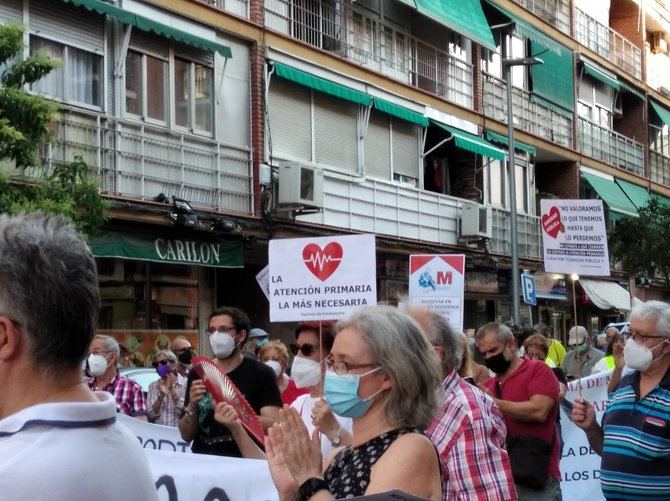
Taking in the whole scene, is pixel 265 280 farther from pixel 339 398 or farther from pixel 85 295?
pixel 85 295

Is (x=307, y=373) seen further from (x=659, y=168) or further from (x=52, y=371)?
(x=659, y=168)

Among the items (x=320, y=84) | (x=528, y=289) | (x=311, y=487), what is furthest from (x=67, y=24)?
(x=311, y=487)

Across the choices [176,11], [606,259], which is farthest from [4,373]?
[176,11]

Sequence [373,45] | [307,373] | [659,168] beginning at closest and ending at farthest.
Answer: [307,373] < [373,45] < [659,168]

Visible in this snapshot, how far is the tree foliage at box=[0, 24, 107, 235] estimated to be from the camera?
1222 centimetres

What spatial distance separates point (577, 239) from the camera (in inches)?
517

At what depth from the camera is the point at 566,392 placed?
10.0m

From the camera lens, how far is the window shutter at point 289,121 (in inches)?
922

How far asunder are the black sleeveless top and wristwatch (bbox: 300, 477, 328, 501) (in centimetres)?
10

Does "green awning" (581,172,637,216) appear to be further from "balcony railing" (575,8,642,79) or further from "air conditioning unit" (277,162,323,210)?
"air conditioning unit" (277,162,323,210)

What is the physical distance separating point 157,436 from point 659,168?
4115 cm

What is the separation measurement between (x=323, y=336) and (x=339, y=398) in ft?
11.2

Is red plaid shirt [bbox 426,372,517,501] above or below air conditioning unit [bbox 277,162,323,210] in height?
below

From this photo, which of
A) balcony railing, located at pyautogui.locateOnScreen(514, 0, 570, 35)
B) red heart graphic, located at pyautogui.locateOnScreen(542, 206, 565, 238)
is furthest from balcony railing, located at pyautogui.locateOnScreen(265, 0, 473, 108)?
red heart graphic, located at pyautogui.locateOnScreen(542, 206, 565, 238)
